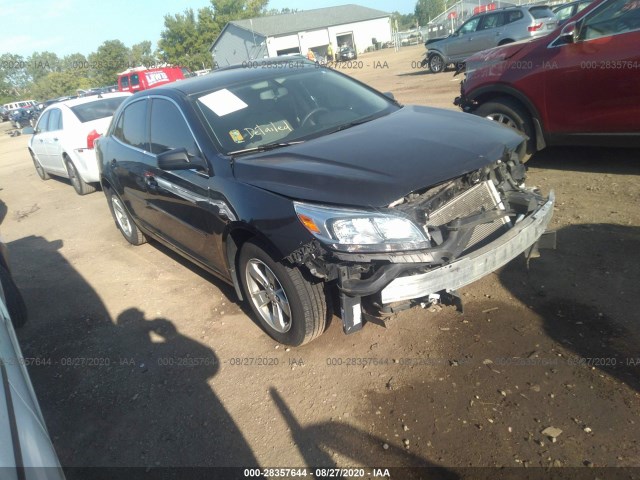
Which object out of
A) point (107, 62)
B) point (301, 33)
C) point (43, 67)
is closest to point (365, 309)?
point (301, 33)

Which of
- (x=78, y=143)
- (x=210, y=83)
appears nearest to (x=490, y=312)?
(x=210, y=83)

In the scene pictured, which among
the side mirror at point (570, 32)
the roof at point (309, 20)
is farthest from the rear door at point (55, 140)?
the roof at point (309, 20)

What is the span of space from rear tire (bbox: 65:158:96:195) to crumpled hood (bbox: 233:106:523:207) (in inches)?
271

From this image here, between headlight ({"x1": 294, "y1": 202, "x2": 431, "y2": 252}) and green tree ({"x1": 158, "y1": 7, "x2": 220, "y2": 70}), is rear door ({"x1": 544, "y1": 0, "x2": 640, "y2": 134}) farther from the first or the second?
green tree ({"x1": 158, "y1": 7, "x2": 220, "y2": 70})

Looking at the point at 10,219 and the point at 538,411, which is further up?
the point at 10,219

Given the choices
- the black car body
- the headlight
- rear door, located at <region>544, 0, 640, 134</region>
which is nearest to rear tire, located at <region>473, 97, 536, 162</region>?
rear door, located at <region>544, 0, 640, 134</region>

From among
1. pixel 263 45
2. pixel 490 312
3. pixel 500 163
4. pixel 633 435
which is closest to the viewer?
pixel 633 435

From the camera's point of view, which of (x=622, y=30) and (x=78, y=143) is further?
(x=78, y=143)

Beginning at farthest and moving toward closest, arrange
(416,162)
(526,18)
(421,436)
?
(526,18) → (416,162) → (421,436)

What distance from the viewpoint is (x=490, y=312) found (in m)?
3.52

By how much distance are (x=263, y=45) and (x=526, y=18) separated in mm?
43457

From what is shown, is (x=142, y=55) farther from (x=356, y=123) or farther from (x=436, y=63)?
(x=356, y=123)

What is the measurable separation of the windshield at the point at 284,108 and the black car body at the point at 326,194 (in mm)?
14

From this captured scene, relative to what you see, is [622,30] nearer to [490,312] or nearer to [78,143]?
[490,312]
